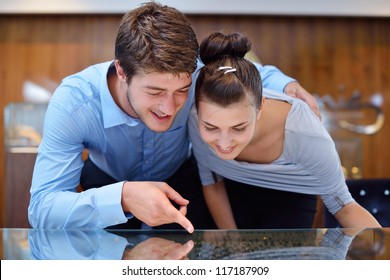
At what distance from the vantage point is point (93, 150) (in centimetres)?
187

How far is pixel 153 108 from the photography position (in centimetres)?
152

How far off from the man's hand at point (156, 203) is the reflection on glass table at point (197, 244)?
58mm

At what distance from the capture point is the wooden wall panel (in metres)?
5.45

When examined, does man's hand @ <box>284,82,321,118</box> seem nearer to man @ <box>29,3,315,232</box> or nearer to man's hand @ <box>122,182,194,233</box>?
man @ <box>29,3,315,232</box>

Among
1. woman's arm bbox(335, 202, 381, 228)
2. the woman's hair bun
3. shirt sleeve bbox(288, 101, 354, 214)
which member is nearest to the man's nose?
the woman's hair bun

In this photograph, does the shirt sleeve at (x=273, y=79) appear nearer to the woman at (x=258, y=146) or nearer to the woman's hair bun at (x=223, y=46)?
the woman at (x=258, y=146)

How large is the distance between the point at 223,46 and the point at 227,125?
24cm

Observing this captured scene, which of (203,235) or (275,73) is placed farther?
(275,73)

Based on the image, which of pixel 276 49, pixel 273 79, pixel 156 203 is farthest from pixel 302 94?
pixel 276 49

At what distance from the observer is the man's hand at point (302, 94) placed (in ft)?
6.14

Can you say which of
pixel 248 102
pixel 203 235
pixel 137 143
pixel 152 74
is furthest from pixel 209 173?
pixel 203 235

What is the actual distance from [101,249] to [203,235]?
22 cm

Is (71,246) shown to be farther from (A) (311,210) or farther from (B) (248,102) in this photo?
(A) (311,210)

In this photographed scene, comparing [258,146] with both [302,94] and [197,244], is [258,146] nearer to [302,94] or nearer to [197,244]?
[302,94]
